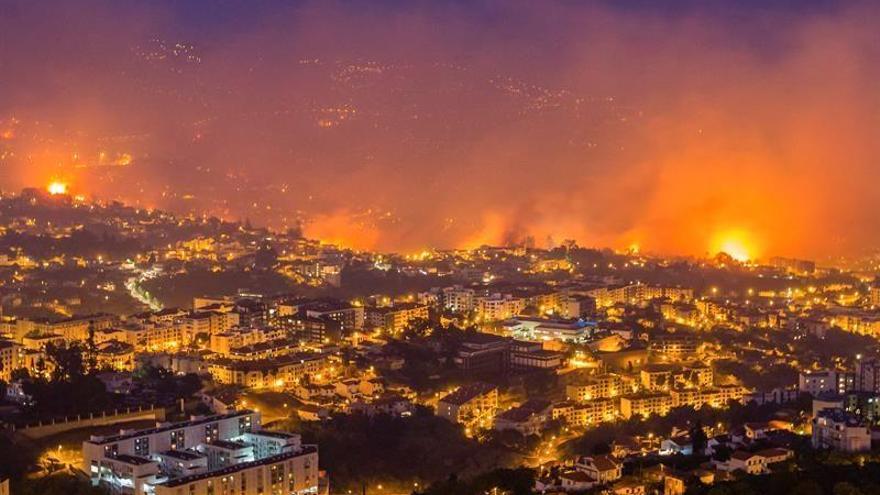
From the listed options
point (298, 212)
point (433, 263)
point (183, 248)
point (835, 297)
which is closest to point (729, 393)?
point (835, 297)

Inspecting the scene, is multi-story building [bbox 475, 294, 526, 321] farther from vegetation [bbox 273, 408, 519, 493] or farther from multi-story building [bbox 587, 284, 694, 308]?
vegetation [bbox 273, 408, 519, 493]

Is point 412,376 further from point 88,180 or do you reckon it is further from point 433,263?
point 88,180

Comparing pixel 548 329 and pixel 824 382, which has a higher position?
pixel 548 329

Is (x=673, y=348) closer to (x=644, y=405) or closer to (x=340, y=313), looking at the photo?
(x=644, y=405)

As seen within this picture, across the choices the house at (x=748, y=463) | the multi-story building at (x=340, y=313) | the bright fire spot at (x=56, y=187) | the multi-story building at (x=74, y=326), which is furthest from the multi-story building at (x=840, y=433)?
the bright fire spot at (x=56, y=187)

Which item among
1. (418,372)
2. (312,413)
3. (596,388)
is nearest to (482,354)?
(418,372)

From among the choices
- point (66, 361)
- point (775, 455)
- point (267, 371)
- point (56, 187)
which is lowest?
point (775, 455)

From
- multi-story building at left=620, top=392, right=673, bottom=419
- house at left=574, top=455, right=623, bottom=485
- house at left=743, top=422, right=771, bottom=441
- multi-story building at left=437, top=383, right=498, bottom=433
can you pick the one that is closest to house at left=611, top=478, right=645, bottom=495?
house at left=574, top=455, right=623, bottom=485
